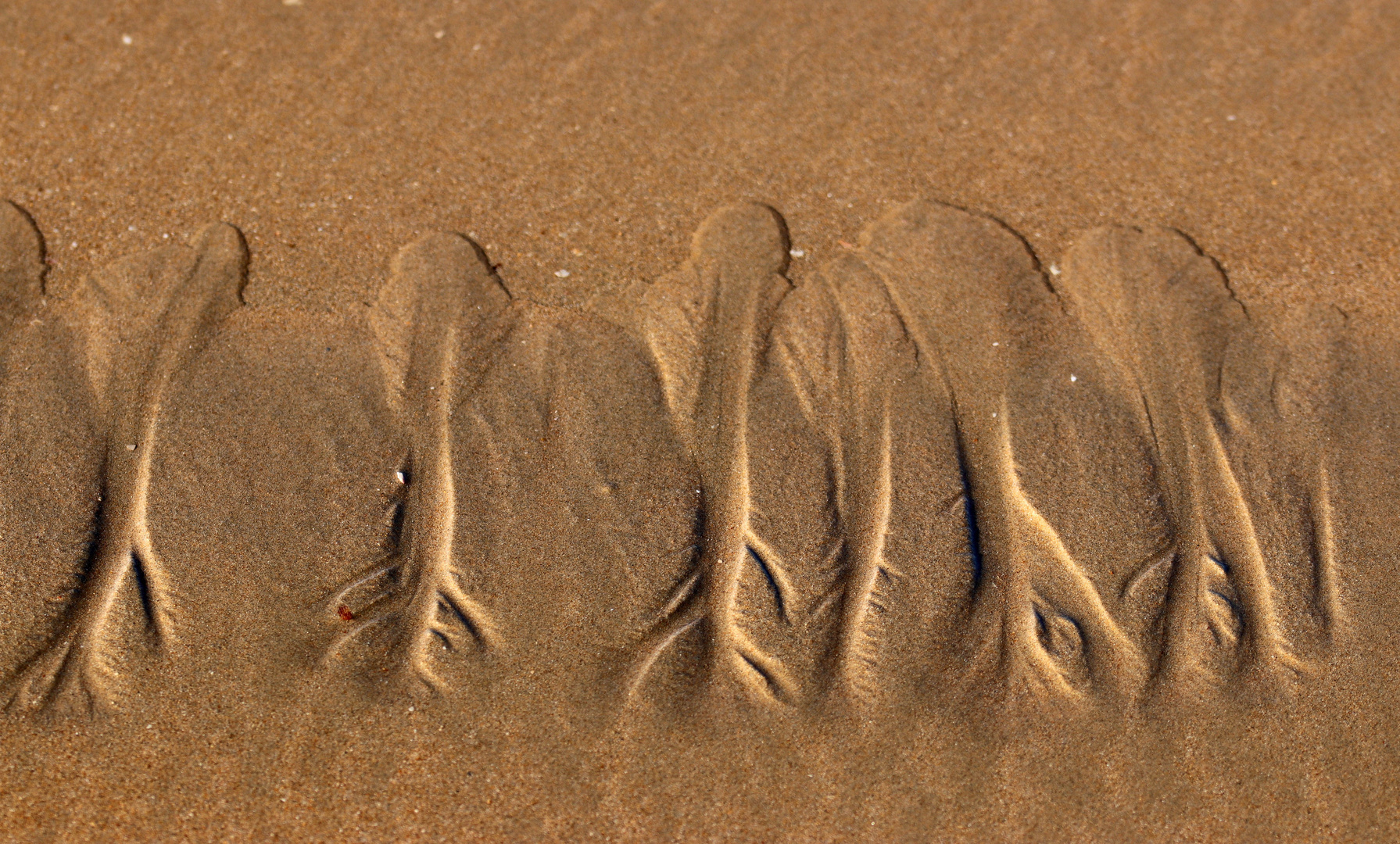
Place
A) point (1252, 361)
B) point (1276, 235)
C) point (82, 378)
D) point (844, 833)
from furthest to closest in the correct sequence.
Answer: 1. point (1276, 235)
2. point (1252, 361)
3. point (82, 378)
4. point (844, 833)

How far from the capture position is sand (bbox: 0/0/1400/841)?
7.23 feet

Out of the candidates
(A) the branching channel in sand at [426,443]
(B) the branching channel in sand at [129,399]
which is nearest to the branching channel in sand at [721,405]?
(A) the branching channel in sand at [426,443]

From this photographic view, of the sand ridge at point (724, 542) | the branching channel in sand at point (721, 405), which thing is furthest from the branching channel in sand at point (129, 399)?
the branching channel in sand at point (721, 405)

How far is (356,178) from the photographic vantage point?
9.16 ft

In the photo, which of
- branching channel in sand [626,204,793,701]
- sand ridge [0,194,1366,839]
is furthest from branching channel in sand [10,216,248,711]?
branching channel in sand [626,204,793,701]

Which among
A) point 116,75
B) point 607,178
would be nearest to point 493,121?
point 607,178

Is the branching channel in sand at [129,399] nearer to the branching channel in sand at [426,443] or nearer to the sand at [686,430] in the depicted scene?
the sand at [686,430]

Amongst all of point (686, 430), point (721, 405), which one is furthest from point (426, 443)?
point (721, 405)

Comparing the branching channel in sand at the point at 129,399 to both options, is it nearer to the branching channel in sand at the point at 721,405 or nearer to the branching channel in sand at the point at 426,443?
the branching channel in sand at the point at 426,443

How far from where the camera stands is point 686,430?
2486 millimetres

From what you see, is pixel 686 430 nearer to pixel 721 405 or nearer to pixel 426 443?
pixel 721 405

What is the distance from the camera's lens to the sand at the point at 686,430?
2205mm

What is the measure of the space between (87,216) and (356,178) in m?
0.79

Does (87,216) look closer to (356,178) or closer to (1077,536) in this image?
(356,178)
